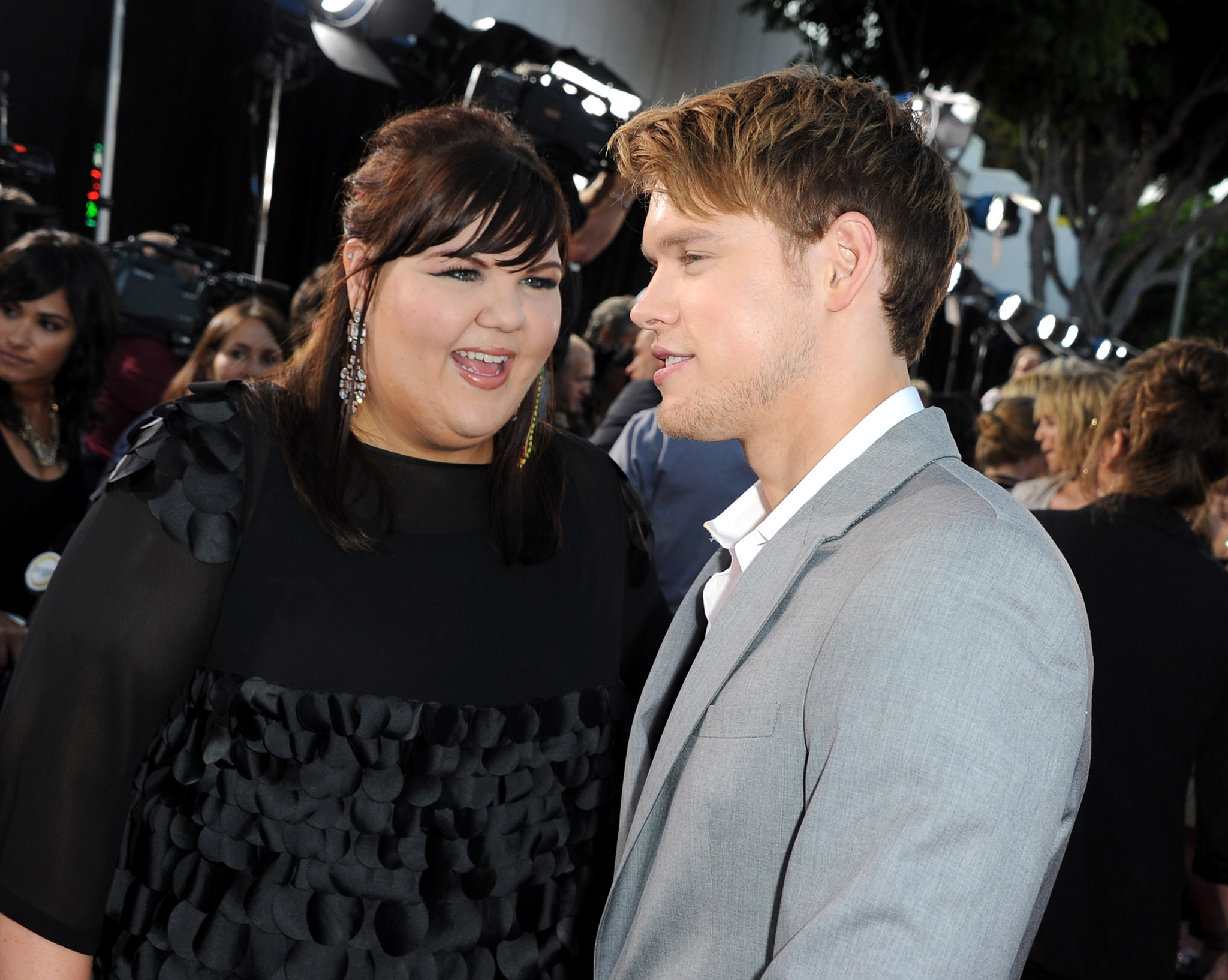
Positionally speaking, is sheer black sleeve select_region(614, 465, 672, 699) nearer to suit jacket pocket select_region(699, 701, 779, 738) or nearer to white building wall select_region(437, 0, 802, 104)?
suit jacket pocket select_region(699, 701, 779, 738)

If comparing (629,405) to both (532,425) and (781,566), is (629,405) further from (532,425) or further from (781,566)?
(781,566)

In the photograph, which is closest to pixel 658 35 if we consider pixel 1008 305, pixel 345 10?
pixel 345 10

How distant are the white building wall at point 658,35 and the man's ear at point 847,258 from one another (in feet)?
19.8

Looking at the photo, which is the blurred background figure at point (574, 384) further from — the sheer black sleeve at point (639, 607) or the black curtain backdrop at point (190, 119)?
the sheer black sleeve at point (639, 607)

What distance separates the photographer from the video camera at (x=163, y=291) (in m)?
4.28

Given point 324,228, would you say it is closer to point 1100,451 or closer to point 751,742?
point 1100,451

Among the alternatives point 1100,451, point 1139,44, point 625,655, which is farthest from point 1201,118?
point 625,655

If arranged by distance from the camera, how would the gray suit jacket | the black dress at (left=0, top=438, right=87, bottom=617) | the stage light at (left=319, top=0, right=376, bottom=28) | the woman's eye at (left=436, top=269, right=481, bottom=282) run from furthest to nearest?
1. the stage light at (left=319, top=0, right=376, bottom=28)
2. the black dress at (left=0, top=438, right=87, bottom=617)
3. the woman's eye at (left=436, top=269, right=481, bottom=282)
4. the gray suit jacket

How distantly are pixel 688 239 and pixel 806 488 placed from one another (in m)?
0.34

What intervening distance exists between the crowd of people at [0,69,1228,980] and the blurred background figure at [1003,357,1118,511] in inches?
81.1

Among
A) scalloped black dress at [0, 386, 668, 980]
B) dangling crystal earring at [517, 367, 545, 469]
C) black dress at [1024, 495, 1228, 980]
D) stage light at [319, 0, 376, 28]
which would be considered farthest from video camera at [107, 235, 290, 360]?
black dress at [1024, 495, 1228, 980]

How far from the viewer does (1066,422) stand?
12.1 feet

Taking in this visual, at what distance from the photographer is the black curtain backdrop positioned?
15.4 ft

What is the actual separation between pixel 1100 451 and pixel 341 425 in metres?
1.88
